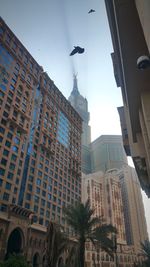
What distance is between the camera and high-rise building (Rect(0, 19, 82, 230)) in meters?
40.8

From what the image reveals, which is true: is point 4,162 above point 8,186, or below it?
above

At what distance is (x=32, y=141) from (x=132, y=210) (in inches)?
3426

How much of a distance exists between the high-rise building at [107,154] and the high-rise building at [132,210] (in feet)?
143

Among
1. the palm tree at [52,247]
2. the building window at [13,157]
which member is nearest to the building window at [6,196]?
the building window at [13,157]

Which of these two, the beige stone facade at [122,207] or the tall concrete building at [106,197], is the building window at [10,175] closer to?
the beige stone facade at [122,207]

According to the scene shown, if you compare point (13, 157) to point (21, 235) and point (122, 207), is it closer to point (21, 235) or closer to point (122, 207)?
point (21, 235)

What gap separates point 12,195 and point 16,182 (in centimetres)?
273

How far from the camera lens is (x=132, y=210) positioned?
11381 centimetres

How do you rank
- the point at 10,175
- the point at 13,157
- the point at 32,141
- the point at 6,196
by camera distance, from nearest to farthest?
the point at 6,196
the point at 10,175
the point at 13,157
the point at 32,141

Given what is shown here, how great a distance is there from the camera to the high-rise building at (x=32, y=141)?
40812mm

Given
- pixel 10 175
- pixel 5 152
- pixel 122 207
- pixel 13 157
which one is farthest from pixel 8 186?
pixel 122 207

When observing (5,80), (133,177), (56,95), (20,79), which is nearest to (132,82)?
(5,80)

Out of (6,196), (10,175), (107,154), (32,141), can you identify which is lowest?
(6,196)

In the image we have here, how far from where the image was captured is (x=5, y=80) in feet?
150
